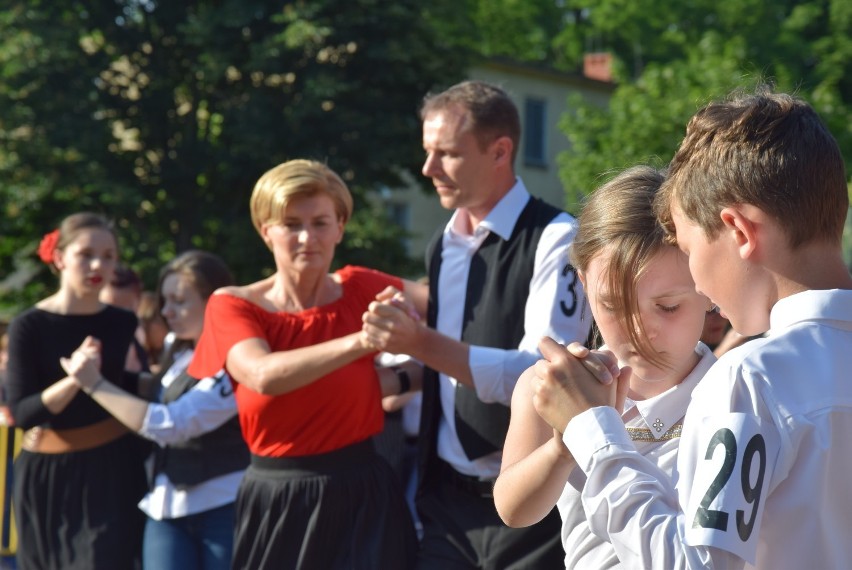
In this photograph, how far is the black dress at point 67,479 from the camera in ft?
17.8

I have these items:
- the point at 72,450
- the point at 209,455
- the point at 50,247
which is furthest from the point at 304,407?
the point at 50,247

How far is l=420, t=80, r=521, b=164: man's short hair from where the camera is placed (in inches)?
165

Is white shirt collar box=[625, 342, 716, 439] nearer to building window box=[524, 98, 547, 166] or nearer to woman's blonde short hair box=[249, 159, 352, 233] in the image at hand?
woman's blonde short hair box=[249, 159, 352, 233]

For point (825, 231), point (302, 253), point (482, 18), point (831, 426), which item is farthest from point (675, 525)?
point (482, 18)

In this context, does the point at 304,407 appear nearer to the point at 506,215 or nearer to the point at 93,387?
the point at 506,215

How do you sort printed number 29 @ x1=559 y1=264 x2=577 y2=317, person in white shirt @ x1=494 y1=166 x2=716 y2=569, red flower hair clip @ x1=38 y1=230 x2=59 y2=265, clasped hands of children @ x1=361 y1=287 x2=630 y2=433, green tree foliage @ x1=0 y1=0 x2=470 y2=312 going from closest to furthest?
clasped hands of children @ x1=361 y1=287 x2=630 y2=433 < person in white shirt @ x1=494 y1=166 x2=716 y2=569 < printed number 29 @ x1=559 y1=264 x2=577 y2=317 < red flower hair clip @ x1=38 y1=230 x2=59 y2=265 < green tree foliage @ x1=0 y1=0 x2=470 y2=312

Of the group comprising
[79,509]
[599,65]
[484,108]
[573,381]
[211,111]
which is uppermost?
[599,65]

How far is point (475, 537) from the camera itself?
3.77m

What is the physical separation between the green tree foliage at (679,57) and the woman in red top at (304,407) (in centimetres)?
1691

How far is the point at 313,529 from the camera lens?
392cm

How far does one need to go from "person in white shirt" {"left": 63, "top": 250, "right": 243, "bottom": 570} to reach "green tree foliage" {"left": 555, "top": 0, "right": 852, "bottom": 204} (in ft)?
53.1

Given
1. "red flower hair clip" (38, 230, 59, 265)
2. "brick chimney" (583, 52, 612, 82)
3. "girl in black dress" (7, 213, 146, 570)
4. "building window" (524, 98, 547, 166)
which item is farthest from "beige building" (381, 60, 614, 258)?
"girl in black dress" (7, 213, 146, 570)

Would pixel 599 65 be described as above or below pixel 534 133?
above

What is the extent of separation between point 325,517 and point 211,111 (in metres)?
19.7
